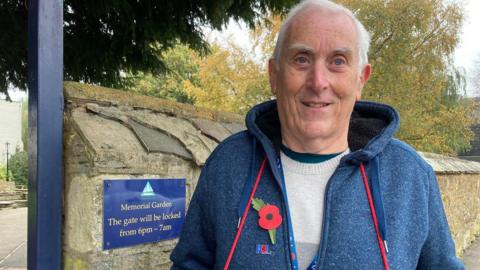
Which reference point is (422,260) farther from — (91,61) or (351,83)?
(91,61)

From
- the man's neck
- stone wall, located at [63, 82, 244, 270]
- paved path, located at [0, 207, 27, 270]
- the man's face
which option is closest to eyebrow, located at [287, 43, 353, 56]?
the man's face

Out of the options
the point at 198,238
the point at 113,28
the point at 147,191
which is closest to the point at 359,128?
the point at 198,238

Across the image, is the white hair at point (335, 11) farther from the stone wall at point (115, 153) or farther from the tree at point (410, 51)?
the tree at point (410, 51)

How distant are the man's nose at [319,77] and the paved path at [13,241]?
7423 mm

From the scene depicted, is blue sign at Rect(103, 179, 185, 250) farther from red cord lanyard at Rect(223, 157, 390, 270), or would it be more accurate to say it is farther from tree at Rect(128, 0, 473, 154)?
tree at Rect(128, 0, 473, 154)

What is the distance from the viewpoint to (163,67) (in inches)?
192

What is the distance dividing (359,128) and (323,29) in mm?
437

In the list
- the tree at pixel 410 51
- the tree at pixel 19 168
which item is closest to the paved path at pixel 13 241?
the tree at pixel 410 51

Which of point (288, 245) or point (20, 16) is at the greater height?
point (20, 16)

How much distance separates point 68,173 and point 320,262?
1.22 m

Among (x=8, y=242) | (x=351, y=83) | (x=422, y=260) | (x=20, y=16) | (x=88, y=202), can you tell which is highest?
(x=20, y=16)

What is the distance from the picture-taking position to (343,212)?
1.38 meters

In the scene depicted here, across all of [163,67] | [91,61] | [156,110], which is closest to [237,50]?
[163,67]

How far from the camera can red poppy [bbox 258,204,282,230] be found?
4.54 ft
